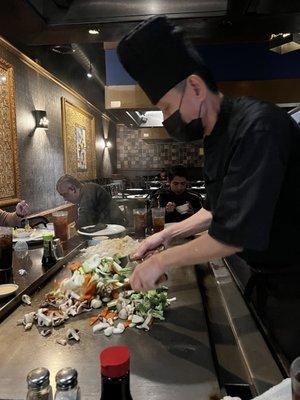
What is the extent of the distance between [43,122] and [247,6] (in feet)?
14.6

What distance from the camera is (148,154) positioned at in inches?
509

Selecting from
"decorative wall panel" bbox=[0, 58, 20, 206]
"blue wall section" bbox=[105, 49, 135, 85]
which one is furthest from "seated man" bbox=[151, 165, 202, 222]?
"decorative wall panel" bbox=[0, 58, 20, 206]

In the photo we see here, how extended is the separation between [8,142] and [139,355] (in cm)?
433

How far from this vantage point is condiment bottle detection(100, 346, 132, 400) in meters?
0.64

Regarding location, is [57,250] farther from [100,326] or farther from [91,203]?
[91,203]

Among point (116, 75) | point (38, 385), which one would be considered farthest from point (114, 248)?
point (116, 75)

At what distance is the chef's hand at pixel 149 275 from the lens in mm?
1178

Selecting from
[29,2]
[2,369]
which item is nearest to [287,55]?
[29,2]

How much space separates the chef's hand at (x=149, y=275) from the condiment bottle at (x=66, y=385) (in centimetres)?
51

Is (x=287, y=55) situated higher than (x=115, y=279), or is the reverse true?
(x=287, y=55)

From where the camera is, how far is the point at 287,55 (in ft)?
13.5

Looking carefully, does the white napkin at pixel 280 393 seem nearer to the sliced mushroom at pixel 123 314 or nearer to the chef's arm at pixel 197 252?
the chef's arm at pixel 197 252

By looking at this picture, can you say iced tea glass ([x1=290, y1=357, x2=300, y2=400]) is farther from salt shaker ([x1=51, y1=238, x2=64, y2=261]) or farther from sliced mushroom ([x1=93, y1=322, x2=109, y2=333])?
salt shaker ([x1=51, y1=238, x2=64, y2=261])

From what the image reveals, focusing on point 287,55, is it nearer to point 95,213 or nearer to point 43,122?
point 95,213
